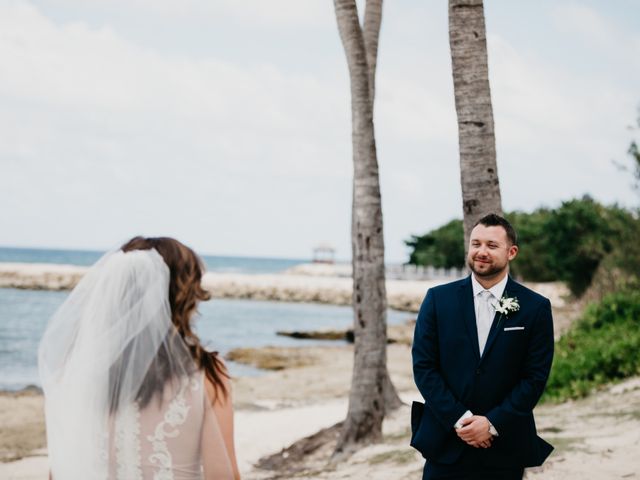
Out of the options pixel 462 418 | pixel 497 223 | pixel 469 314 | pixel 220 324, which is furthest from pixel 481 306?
pixel 220 324

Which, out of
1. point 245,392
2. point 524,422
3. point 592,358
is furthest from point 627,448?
point 245,392

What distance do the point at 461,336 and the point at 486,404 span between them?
0.37 m

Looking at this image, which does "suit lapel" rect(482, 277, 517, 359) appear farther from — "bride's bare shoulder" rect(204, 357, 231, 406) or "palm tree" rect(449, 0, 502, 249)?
"palm tree" rect(449, 0, 502, 249)

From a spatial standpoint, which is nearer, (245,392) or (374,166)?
(374,166)

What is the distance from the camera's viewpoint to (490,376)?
4621 millimetres

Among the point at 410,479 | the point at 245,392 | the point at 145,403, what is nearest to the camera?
the point at 145,403

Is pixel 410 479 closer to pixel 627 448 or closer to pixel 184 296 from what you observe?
pixel 627 448

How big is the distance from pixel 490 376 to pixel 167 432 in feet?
6.23

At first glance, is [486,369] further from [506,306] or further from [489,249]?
[489,249]

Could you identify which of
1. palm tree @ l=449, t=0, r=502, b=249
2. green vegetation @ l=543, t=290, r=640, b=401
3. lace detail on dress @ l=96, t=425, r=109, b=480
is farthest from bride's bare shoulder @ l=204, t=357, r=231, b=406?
green vegetation @ l=543, t=290, r=640, b=401

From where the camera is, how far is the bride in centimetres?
342

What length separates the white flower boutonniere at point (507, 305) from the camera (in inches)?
182

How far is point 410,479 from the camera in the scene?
824cm

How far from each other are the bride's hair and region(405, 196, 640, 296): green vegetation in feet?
76.9
